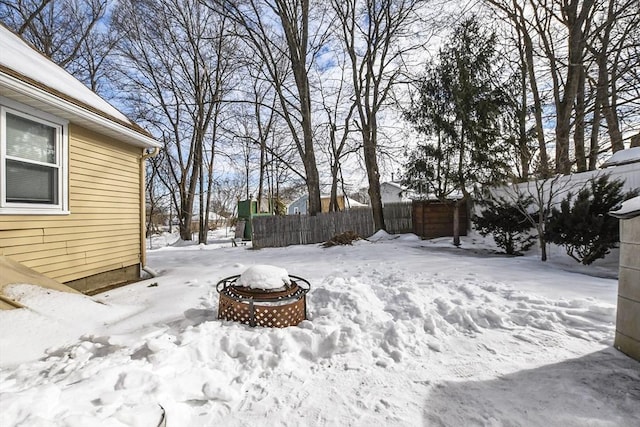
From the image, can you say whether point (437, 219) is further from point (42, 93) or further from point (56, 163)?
point (42, 93)

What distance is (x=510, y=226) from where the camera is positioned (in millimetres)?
7633

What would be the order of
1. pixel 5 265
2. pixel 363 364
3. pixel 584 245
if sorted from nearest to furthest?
pixel 363 364 → pixel 5 265 → pixel 584 245

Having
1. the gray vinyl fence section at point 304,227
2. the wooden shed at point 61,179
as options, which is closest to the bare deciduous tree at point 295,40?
the gray vinyl fence section at point 304,227

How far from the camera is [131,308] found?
368cm

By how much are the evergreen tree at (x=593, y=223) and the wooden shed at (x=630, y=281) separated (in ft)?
12.7

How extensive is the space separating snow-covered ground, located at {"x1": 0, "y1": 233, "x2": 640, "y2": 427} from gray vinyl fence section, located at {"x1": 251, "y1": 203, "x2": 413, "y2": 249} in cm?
782

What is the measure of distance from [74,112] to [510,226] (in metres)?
9.06

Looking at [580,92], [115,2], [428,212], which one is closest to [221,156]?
[115,2]

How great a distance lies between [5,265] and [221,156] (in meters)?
16.5

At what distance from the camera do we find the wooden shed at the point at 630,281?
7.29 ft

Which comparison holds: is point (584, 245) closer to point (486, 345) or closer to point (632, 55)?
point (486, 345)

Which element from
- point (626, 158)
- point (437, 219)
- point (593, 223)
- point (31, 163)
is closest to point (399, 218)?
point (437, 219)

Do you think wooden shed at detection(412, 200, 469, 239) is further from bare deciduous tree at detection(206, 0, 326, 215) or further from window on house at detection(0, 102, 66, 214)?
window on house at detection(0, 102, 66, 214)

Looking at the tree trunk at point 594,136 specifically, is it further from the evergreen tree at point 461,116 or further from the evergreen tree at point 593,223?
the evergreen tree at point 593,223
